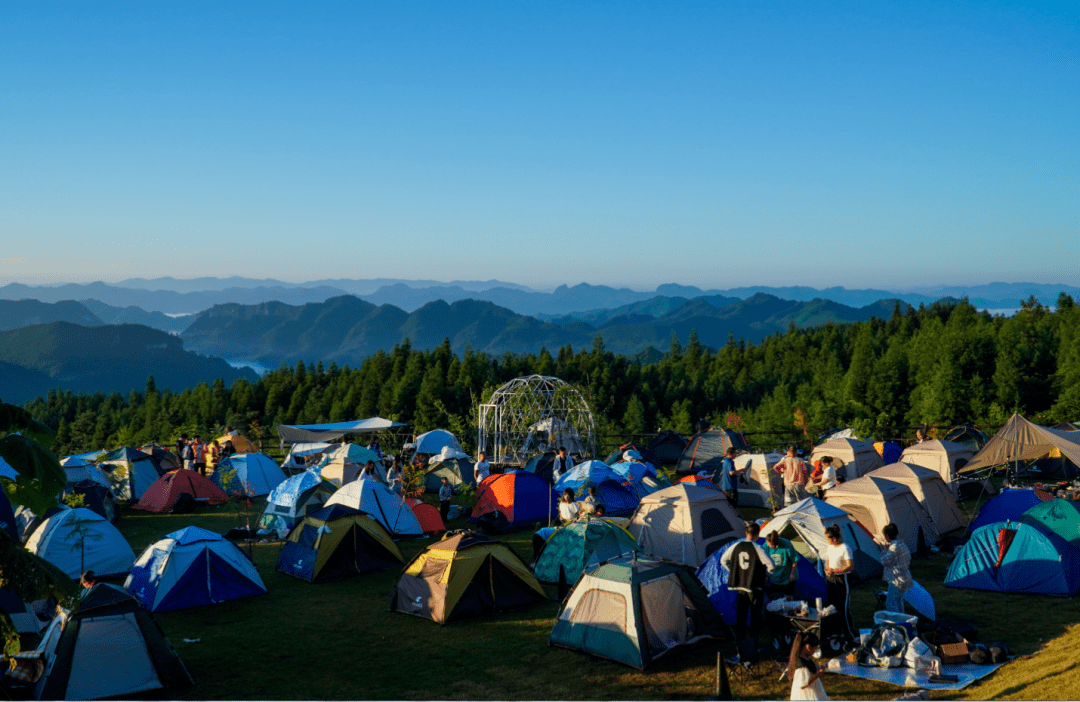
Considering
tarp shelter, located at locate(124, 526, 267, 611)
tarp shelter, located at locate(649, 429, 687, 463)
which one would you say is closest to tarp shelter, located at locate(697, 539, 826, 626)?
tarp shelter, located at locate(124, 526, 267, 611)

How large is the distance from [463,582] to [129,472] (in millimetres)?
14453

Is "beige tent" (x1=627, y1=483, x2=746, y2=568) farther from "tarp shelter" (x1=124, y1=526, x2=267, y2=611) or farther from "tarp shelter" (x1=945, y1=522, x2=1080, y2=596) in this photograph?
"tarp shelter" (x1=124, y1=526, x2=267, y2=611)

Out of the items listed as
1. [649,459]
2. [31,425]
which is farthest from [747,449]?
[31,425]

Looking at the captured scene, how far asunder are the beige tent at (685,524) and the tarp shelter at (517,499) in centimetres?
412

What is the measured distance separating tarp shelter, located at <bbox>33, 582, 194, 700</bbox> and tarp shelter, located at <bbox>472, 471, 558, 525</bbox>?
29.5ft

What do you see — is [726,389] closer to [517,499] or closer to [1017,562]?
[517,499]

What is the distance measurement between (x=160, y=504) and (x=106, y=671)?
12633 millimetres

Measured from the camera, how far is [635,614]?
8.38 meters

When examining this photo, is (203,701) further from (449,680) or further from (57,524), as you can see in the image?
(57,524)

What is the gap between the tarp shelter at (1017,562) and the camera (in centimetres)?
1029

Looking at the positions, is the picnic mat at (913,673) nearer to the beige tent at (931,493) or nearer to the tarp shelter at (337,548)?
the beige tent at (931,493)

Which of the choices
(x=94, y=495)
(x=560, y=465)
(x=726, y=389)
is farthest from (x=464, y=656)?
Result: (x=726, y=389)

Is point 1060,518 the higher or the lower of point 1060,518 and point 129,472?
the higher

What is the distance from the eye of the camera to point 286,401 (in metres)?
50.8
